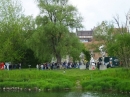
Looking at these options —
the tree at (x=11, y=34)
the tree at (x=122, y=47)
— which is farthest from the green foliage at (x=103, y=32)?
the tree at (x=11, y=34)

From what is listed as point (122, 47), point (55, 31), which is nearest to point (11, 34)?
point (55, 31)

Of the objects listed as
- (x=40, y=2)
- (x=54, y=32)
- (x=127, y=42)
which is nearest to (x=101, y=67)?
(x=127, y=42)

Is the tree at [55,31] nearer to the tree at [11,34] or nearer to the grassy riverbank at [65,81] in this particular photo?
the tree at [11,34]

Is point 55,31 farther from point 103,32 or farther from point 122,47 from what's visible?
point 103,32

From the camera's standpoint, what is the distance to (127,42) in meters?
54.9

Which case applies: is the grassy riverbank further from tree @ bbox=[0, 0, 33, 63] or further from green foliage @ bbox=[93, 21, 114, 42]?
green foliage @ bbox=[93, 21, 114, 42]

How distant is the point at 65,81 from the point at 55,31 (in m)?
21.1

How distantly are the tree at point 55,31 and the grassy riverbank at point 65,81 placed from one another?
50.6 feet

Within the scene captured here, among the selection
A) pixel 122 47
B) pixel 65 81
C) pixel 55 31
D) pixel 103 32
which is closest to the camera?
pixel 65 81

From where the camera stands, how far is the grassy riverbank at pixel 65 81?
3562 centimetres

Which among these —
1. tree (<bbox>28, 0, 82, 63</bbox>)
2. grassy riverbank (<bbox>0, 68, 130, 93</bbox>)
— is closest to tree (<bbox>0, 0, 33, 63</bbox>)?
tree (<bbox>28, 0, 82, 63</bbox>)

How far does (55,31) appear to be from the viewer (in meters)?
58.2

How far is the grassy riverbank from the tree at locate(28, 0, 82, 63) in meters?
15.4

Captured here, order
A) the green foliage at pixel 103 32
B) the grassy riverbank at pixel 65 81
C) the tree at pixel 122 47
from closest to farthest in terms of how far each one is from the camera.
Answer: the grassy riverbank at pixel 65 81 < the tree at pixel 122 47 < the green foliage at pixel 103 32
